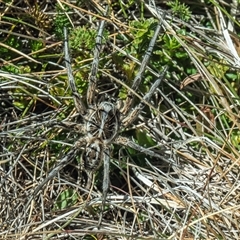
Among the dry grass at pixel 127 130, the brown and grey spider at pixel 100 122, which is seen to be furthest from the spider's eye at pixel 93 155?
the dry grass at pixel 127 130

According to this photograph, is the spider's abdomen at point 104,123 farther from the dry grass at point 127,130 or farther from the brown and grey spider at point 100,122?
the dry grass at point 127,130

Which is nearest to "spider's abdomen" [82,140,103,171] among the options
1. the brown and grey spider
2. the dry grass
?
the brown and grey spider

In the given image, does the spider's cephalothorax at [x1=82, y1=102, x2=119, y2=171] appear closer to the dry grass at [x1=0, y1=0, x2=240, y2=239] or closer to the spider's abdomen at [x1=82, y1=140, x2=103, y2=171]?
the spider's abdomen at [x1=82, y1=140, x2=103, y2=171]

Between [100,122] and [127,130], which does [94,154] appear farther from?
[127,130]

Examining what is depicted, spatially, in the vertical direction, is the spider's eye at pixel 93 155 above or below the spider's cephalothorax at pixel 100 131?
below

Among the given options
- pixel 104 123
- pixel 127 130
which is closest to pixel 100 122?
pixel 104 123

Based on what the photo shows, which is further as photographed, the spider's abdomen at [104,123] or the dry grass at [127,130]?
the dry grass at [127,130]
